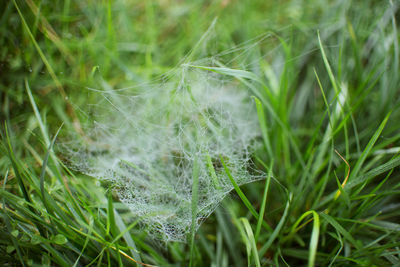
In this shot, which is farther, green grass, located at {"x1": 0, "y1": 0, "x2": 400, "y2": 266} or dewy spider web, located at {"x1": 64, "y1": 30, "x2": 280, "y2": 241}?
dewy spider web, located at {"x1": 64, "y1": 30, "x2": 280, "y2": 241}

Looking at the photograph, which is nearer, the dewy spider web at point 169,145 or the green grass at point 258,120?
the green grass at point 258,120

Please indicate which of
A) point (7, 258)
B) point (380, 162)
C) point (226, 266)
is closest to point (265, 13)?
point (380, 162)

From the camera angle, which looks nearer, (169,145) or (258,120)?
(169,145)

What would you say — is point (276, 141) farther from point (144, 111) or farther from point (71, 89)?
point (71, 89)
